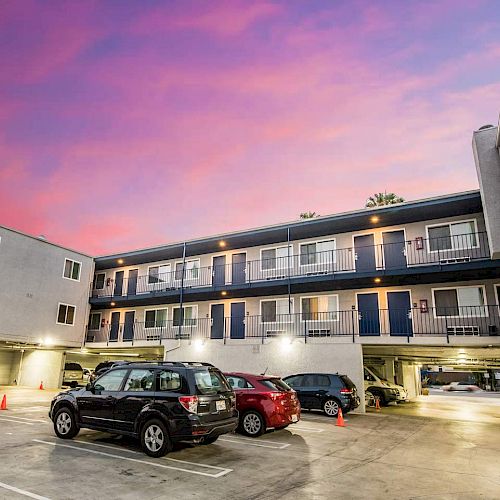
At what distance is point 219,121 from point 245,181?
265 inches

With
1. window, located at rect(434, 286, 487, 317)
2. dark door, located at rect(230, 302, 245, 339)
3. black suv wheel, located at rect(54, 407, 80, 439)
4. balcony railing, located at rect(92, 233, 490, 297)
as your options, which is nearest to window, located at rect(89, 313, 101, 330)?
balcony railing, located at rect(92, 233, 490, 297)

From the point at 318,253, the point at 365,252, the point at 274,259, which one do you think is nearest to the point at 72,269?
the point at 274,259

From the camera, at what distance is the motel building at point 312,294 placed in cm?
1656

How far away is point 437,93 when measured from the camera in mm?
15750

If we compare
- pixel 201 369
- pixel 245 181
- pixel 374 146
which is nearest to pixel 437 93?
pixel 374 146

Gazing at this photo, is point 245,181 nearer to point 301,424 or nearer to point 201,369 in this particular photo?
point 301,424

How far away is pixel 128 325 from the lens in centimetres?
2638

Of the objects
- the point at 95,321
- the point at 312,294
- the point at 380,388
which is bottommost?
the point at 380,388

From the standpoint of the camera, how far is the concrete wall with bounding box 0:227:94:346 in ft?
Answer: 67.4

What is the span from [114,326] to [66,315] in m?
3.65

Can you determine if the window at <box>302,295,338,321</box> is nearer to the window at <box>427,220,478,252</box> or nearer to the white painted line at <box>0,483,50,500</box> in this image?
the window at <box>427,220,478,252</box>

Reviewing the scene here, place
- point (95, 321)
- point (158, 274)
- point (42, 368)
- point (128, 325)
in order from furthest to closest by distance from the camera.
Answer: point (95, 321) < point (128, 325) < point (42, 368) < point (158, 274)

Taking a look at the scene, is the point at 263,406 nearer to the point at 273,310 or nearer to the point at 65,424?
the point at 65,424

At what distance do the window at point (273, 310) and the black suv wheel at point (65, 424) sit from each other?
526 inches
